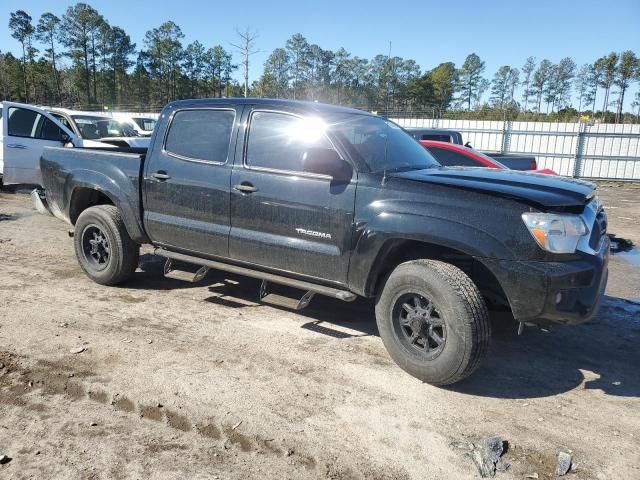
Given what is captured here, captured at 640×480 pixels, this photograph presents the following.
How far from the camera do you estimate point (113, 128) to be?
13.1 metres

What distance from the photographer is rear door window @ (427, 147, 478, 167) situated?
27.2 feet

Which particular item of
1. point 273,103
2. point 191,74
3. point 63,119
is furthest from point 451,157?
point 191,74

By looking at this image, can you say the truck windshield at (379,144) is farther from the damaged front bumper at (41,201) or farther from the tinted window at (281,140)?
the damaged front bumper at (41,201)

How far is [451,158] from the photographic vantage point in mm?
8391

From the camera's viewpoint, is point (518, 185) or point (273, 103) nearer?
point (518, 185)

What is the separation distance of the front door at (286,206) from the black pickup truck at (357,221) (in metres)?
0.01

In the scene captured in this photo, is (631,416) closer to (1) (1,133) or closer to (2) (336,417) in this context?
(2) (336,417)

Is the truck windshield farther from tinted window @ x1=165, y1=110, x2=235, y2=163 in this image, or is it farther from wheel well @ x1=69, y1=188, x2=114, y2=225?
wheel well @ x1=69, y1=188, x2=114, y2=225

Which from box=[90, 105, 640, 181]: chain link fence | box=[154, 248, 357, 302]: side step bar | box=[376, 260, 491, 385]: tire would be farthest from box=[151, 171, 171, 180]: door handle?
box=[90, 105, 640, 181]: chain link fence

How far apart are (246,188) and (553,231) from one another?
2.36 metres

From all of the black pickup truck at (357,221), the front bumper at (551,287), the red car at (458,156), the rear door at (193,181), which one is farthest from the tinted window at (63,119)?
the front bumper at (551,287)

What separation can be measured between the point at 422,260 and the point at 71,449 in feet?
7.94

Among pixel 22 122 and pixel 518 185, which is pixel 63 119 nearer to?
pixel 22 122

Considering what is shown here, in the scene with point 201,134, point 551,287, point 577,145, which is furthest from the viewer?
point 577,145
